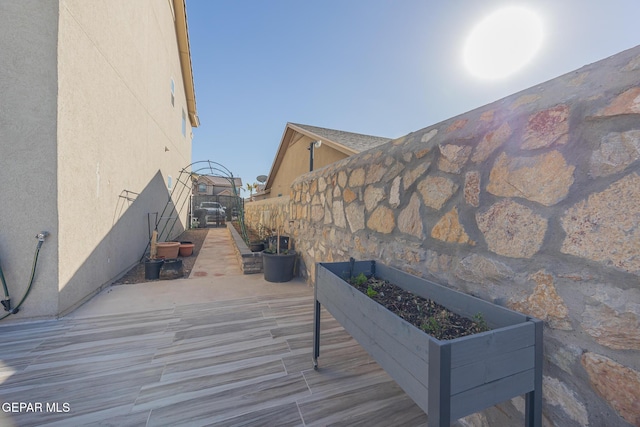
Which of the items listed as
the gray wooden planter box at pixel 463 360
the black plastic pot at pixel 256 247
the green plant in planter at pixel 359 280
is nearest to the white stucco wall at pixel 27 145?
the black plastic pot at pixel 256 247

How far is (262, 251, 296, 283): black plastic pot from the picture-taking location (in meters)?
4.02

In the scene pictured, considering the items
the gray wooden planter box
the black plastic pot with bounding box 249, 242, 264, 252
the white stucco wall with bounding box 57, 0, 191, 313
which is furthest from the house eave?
the gray wooden planter box

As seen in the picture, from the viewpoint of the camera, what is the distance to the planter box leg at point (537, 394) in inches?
37.8

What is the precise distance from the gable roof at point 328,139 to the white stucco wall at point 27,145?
5021mm

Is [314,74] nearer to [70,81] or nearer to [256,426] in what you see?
[70,81]

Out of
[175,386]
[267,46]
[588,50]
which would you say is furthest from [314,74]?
A: [175,386]

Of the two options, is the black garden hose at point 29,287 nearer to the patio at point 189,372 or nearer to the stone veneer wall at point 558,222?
the patio at point 189,372

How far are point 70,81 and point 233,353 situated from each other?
3.42 m

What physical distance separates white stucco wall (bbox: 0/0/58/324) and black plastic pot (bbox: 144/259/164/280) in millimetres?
1564

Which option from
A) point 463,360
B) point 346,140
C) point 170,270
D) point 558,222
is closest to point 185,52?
point 346,140

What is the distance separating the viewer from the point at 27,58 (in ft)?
7.96

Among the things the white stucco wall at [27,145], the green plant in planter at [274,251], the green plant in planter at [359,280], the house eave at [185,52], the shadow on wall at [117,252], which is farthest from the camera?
the house eave at [185,52]

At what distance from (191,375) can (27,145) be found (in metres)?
2.82

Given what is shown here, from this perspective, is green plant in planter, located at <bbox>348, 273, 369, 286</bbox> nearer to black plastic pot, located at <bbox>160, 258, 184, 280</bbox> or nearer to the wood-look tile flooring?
the wood-look tile flooring
